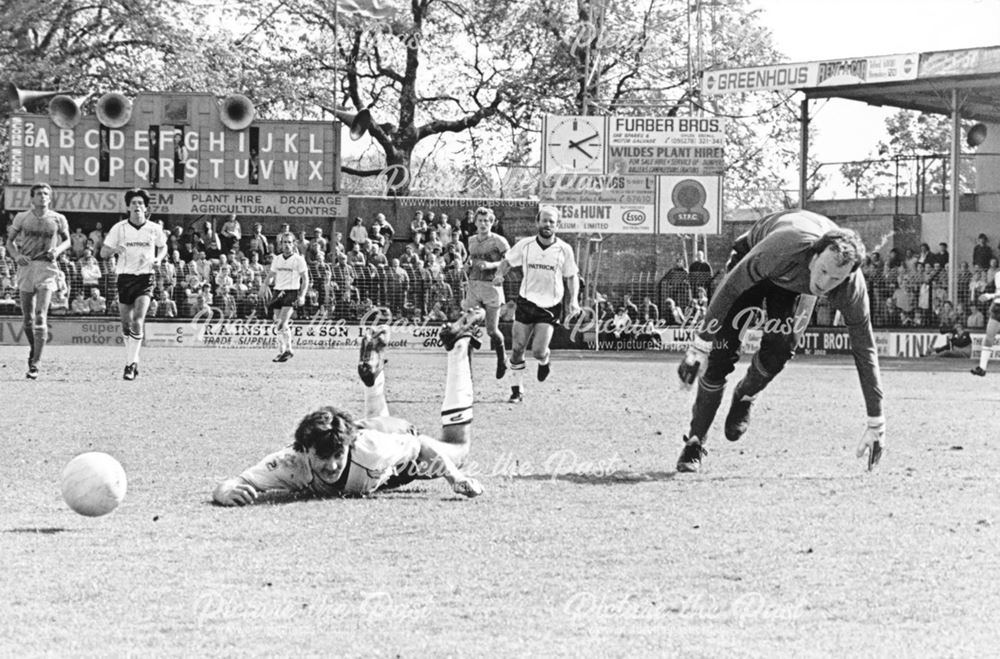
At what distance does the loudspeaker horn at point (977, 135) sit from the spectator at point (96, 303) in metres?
24.0

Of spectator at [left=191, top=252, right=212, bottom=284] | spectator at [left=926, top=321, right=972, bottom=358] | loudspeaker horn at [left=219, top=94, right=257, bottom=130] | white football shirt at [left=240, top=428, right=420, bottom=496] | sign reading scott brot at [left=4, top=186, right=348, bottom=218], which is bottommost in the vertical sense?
spectator at [left=926, top=321, right=972, bottom=358]

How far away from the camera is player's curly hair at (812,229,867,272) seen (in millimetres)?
8336

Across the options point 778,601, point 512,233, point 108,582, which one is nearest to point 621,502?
point 778,601

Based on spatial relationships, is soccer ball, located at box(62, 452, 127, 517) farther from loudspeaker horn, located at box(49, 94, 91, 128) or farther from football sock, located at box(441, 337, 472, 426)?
loudspeaker horn, located at box(49, 94, 91, 128)

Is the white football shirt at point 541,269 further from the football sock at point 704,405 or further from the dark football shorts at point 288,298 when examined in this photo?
the dark football shorts at point 288,298

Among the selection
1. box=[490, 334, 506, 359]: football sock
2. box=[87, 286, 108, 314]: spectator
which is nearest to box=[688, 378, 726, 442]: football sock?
box=[490, 334, 506, 359]: football sock

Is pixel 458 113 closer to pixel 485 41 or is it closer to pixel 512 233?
pixel 485 41

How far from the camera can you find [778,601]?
5742 millimetres

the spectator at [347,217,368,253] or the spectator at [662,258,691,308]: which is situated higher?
the spectator at [347,217,368,253]

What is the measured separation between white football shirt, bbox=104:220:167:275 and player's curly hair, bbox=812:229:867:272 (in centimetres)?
1051

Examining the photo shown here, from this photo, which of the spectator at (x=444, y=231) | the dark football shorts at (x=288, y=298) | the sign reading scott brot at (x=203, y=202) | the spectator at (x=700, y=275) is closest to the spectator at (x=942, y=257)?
the spectator at (x=700, y=275)

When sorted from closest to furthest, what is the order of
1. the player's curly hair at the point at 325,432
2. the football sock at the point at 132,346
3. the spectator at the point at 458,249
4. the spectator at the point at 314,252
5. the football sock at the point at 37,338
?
the player's curly hair at the point at 325,432 < the football sock at the point at 37,338 < the football sock at the point at 132,346 < the spectator at the point at 314,252 < the spectator at the point at 458,249

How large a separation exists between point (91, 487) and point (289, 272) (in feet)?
56.3

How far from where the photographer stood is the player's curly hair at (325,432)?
24.7ft
